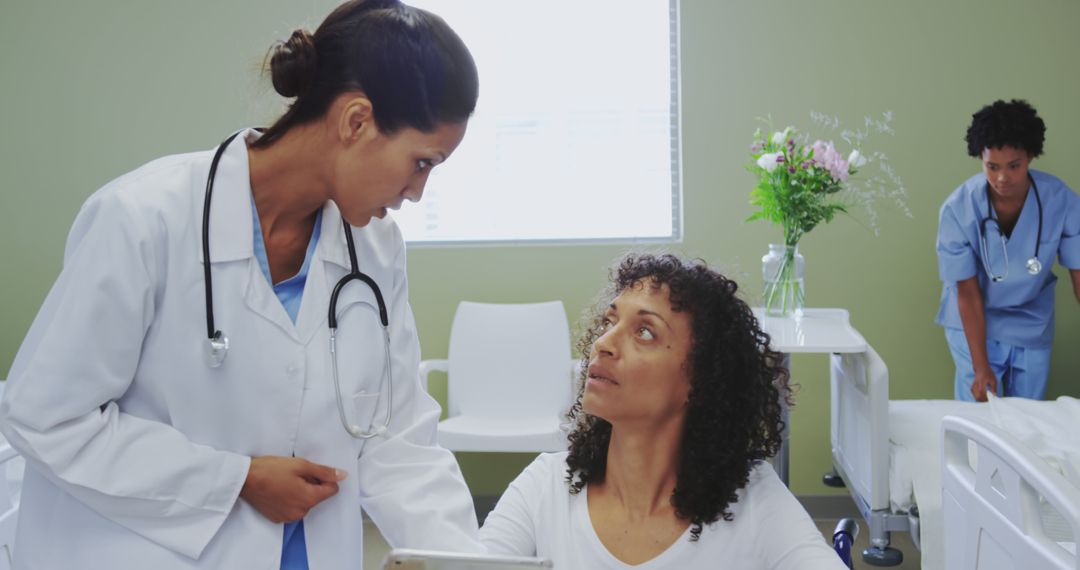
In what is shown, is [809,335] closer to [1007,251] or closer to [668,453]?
[1007,251]

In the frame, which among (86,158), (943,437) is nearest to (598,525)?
(943,437)

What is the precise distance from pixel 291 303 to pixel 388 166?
258 millimetres

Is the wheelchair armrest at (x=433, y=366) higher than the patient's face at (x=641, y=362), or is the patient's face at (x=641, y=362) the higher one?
the patient's face at (x=641, y=362)

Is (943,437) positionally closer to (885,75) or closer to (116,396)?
(116,396)

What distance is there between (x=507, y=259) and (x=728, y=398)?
2.34 m

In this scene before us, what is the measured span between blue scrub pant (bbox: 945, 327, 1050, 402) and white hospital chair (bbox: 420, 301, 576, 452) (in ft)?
4.26

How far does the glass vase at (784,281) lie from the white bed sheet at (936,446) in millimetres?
422

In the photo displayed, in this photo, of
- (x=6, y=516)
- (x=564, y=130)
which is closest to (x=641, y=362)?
(x=6, y=516)

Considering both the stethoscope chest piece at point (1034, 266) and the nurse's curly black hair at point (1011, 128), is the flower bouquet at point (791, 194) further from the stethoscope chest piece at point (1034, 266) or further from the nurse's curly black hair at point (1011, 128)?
the stethoscope chest piece at point (1034, 266)

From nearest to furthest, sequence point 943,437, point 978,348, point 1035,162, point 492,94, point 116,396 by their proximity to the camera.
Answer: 1. point 116,396
2. point 943,437
3. point 978,348
4. point 1035,162
5. point 492,94

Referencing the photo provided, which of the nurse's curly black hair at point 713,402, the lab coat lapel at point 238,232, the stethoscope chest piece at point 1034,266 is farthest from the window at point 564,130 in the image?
the lab coat lapel at point 238,232

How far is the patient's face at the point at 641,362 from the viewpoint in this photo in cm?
141

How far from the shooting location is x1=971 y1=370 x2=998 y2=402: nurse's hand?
10.4 ft

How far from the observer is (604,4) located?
3.74m
